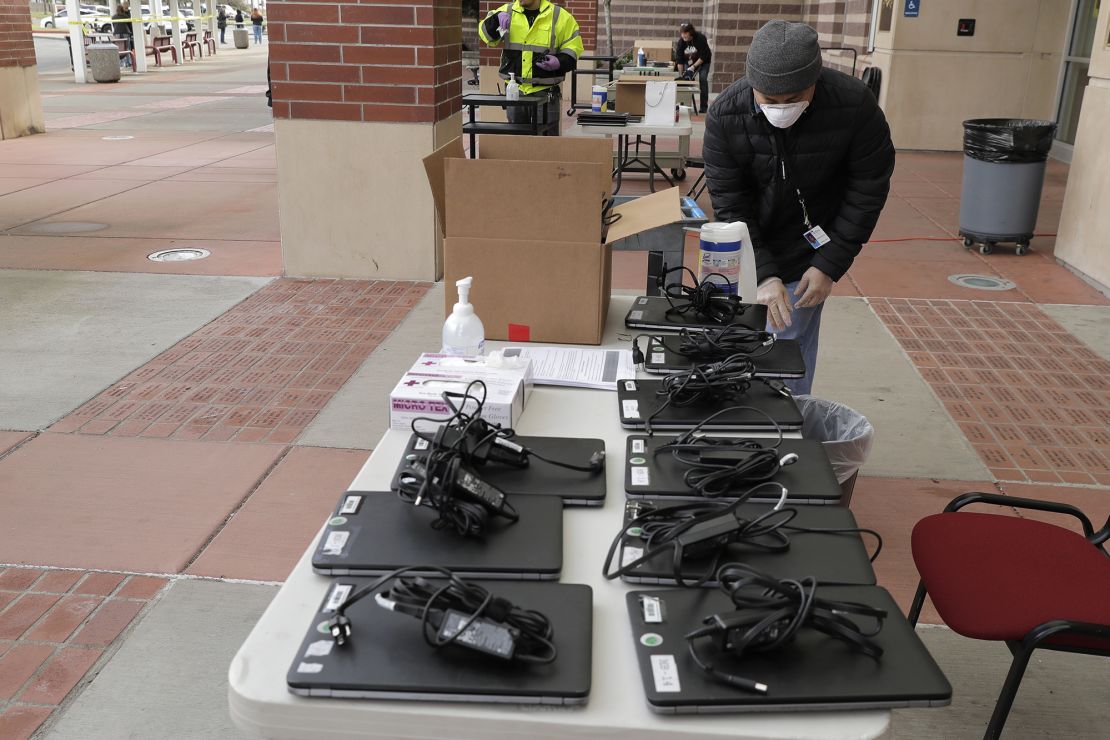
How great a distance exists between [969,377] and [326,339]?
3.47 metres

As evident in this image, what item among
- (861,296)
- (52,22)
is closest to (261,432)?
(861,296)

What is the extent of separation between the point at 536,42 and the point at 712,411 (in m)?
8.97

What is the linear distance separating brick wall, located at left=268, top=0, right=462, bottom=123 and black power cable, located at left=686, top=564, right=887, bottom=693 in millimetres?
5612

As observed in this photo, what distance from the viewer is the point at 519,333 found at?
9.09 feet

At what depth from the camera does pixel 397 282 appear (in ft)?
22.3

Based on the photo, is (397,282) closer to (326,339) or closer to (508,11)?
(326,339)

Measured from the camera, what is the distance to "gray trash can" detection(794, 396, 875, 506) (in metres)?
2.84

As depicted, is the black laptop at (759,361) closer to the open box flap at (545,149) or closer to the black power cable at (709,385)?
the black power cable at (709,385)

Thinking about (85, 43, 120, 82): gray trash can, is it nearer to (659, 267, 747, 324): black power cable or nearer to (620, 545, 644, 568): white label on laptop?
(659, 267, 747, 324): black power cable

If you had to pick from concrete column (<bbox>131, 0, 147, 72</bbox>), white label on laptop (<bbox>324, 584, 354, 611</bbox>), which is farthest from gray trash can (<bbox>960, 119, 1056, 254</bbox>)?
concrete column (<bbox>131, 0, 147, 72</bbox>)

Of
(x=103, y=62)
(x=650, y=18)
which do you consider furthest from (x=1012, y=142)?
(x=103, y=62)

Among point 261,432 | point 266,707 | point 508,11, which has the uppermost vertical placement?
point 508,11

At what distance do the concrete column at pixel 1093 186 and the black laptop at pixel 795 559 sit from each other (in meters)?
5.99

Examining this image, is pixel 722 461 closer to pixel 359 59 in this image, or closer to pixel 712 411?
pixel 712 411
